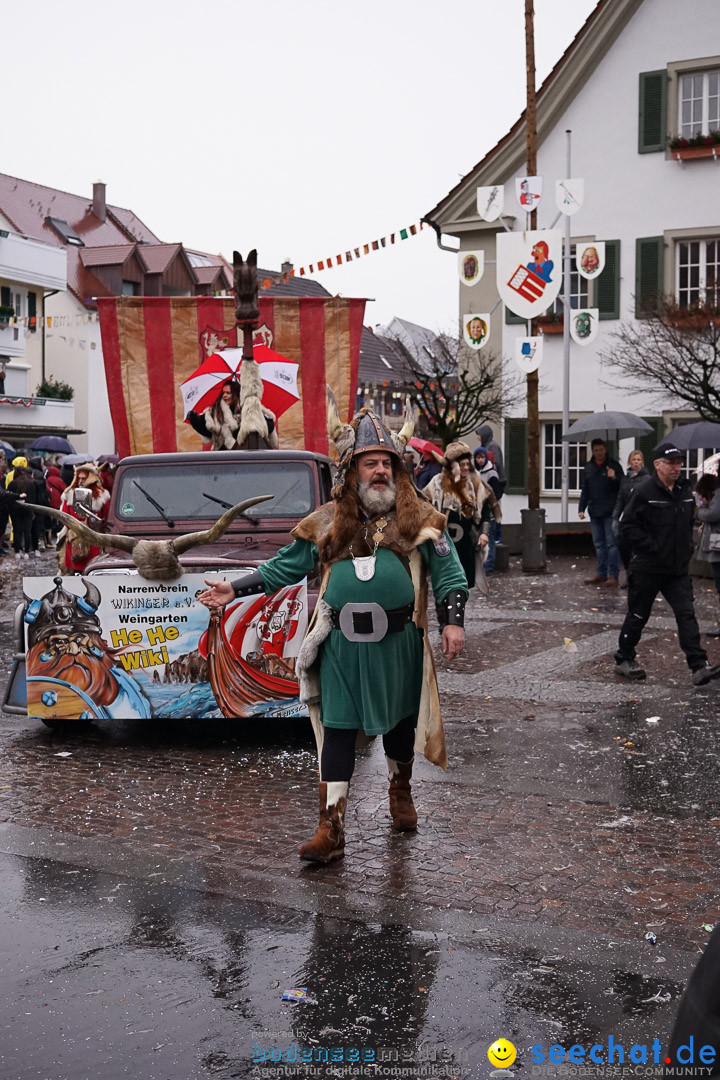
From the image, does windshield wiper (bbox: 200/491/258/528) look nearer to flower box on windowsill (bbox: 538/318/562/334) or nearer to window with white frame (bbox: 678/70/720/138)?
flower box on windowsill (bbox: 538/318/562/334)

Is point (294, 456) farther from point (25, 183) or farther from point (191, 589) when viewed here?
point (25, 183)

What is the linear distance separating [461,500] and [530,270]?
21.7 ft

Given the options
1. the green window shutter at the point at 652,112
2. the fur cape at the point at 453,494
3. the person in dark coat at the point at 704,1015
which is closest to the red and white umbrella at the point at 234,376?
the fur cape at the point at 453,494

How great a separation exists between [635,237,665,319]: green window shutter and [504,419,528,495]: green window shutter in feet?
12.1

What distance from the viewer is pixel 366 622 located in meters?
5.41

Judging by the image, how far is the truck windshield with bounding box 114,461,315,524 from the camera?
8.88m

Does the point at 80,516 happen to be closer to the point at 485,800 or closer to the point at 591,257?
the point at 485,800

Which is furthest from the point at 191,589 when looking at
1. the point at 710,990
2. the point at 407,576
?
the point at 710,990

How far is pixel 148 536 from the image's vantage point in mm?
8695

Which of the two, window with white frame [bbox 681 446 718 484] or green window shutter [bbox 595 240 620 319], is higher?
green window shutter [bbox 595 240 620 319]

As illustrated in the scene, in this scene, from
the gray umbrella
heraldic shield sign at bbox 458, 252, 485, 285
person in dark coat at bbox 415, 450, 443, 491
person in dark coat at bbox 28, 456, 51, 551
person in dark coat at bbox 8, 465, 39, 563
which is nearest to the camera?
the gray umbrella

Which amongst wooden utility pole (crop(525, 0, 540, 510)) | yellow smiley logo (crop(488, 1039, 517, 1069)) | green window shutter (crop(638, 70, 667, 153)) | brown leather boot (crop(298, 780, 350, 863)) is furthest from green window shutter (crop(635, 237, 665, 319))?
yellow smiley logo (crop(488, 1039, 517, 1069))

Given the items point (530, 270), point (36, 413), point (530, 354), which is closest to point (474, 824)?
point (530, 270)

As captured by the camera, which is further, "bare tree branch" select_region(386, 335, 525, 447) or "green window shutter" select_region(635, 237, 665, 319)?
"bare tree branch" select_region(386, 335, 525, 447)
